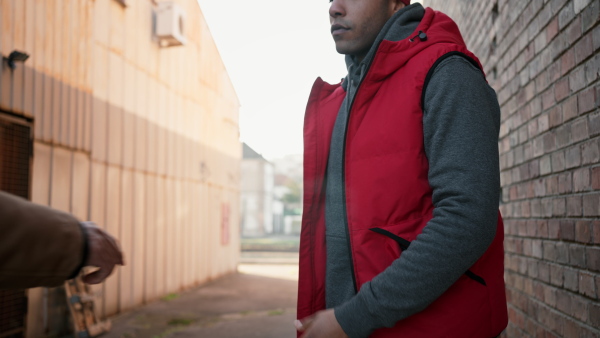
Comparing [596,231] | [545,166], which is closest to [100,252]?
[596,231]

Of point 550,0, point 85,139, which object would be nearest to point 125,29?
point 85,139

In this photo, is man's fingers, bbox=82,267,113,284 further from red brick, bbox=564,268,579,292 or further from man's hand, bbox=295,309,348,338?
red brick, bbox=564,268,579,292

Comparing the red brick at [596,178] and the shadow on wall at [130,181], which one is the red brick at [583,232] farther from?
the shadow on wall at [130,181]

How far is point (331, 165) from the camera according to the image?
5.38 feet

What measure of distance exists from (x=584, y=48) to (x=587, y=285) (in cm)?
97

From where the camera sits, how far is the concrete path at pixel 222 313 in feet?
22.7

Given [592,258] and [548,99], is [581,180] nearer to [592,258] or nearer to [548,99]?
[592,258]

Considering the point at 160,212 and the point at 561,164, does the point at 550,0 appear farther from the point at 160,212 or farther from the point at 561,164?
the point at 160,212

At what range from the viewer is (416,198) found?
135 centimetres

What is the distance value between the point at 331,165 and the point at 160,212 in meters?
8.38

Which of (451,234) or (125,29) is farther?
(125,29)

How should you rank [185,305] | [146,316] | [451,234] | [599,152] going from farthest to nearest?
[185,305]
[146,316]
[599,152]
[451,234]

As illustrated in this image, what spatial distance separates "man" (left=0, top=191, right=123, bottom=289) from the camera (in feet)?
4.27

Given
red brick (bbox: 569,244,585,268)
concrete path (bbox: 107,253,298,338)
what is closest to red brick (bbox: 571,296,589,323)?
red brick (bbox: 569,244,585,268)
